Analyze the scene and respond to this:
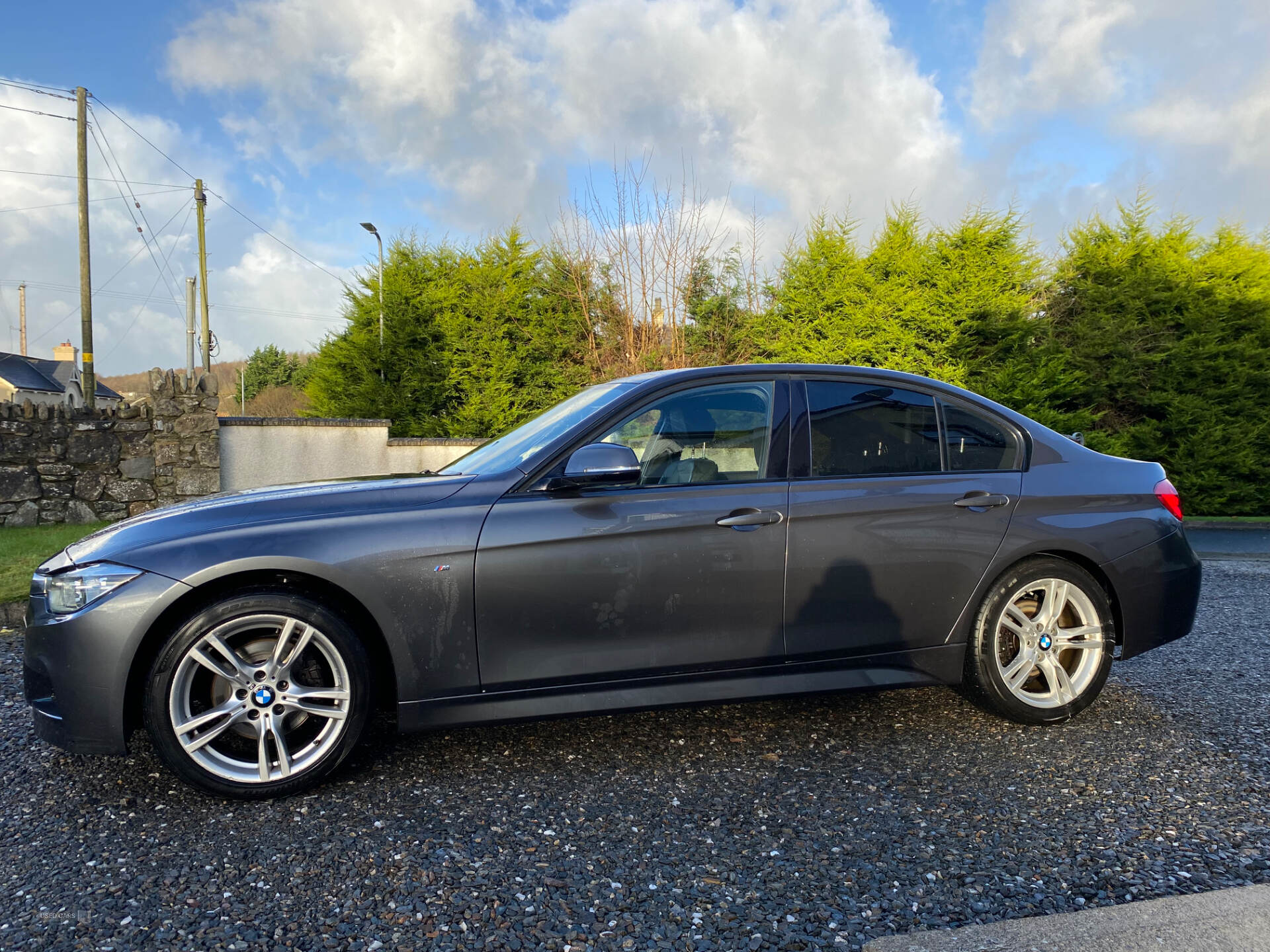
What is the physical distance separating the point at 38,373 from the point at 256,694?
65960mm

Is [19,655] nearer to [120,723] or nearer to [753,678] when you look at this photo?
[120,723]

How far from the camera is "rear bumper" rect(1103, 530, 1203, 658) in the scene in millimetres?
3738

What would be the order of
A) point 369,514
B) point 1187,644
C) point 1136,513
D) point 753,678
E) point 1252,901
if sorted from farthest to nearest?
1. point 1187,644
2. point 1136,513
3. point 753,678
4. point 369,514
5. point 1252,901

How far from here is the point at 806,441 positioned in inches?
137

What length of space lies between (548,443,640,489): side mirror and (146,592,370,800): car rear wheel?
0.95 m

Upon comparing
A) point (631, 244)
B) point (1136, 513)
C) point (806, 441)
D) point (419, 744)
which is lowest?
point (419, 744)

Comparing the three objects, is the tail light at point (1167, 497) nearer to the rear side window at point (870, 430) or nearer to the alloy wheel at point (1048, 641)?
the alloy wheel at point (1048, 641)

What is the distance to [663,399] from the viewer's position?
136 inches

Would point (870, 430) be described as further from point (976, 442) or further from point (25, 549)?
point (25, 549)

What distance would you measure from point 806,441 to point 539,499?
1.14 metres

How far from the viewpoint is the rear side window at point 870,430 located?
352 centimetres

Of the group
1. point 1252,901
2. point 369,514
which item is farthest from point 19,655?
point 1252,901

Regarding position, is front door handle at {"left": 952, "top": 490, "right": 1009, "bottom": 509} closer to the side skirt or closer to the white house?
the side skirt

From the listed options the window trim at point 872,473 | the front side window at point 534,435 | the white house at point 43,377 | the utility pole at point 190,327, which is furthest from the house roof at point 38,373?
the window trim at point 872,473
